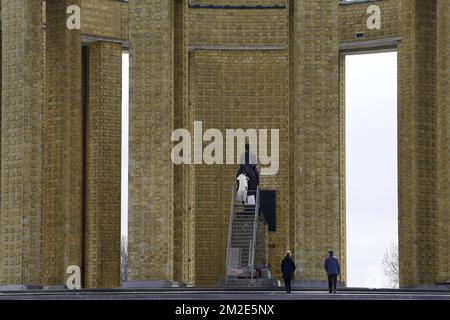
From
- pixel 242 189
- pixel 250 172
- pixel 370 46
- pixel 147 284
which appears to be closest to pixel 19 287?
pixel 147 284

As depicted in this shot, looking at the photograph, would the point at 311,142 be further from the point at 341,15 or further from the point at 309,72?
the point at 341,15

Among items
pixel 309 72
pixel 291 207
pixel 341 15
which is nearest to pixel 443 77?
pixel 309 72

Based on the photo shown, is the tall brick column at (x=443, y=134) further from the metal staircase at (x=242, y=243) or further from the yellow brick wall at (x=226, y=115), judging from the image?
the yellow brick wall at (x=226, y=115)

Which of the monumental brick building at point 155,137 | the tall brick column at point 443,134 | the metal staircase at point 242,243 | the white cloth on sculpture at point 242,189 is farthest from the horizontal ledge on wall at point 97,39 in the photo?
the tall brick column at point 443,134

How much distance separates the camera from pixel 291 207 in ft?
117

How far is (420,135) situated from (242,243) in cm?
502

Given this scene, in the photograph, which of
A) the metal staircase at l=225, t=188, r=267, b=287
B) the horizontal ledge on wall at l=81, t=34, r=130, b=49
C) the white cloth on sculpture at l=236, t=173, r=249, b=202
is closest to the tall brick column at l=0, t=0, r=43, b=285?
the metal staircase at l=225, t=188, r=267, b=287

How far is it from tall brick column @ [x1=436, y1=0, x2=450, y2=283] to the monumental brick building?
0.12 ft

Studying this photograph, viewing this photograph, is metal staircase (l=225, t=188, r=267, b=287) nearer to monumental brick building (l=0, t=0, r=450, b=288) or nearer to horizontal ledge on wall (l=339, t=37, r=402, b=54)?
monumental brick building (l=0, t=0, r=450, b=288)

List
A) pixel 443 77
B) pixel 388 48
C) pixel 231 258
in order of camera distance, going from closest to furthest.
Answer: pixel 443 77 → pixel 231 258 → pixel 388 48

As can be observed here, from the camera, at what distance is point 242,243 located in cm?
3441

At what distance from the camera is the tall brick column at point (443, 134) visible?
31672 millimetres

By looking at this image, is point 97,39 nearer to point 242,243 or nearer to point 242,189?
point 242,189

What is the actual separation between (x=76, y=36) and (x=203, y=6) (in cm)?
682
